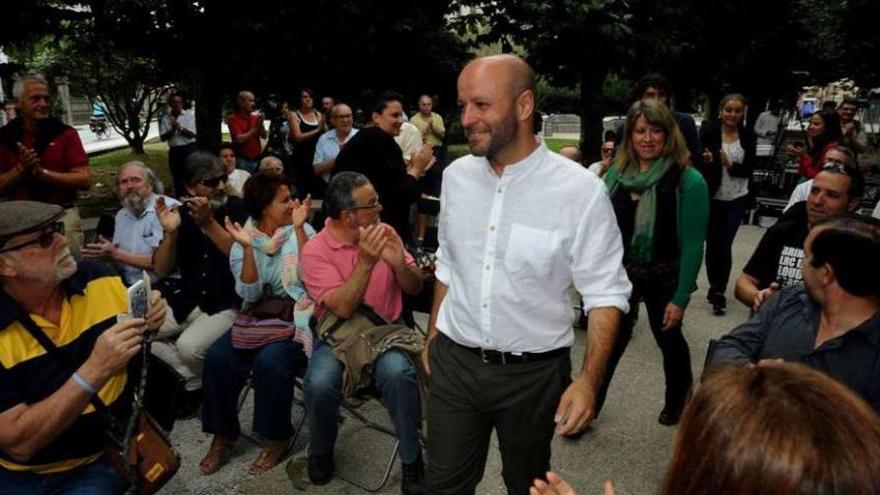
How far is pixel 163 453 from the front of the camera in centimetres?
259

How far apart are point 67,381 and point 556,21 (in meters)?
11.3

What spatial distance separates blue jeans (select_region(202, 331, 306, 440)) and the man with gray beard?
1065 millimetres

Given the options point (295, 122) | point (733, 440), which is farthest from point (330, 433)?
point (295, 122)

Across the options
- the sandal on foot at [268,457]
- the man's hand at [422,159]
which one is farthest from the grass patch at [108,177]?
the sandal on foot at [268,457]

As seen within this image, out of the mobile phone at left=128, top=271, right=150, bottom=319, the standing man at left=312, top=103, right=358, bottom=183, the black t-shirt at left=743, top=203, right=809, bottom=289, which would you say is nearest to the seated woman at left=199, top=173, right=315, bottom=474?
the mobile phone at left=128, top=271, right=150, bottom=319

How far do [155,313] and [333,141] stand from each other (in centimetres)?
507

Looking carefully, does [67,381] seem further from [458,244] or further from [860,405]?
[860,405]

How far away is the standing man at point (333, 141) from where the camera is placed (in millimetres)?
7250

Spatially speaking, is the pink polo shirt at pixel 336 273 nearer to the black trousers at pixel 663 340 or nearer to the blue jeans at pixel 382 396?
the blue jeans at pixel 382 396

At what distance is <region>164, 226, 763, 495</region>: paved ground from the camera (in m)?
3.49

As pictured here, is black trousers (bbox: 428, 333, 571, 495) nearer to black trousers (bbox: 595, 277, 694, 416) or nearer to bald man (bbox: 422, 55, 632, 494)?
bald man (bbox: 422, 55, 632, 494)

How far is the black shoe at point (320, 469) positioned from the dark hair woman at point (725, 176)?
4002 mm

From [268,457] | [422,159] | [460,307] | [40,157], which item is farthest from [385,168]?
[460,307]

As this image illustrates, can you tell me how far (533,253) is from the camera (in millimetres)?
2283
